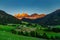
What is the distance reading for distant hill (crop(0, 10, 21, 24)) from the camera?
4.67 meters

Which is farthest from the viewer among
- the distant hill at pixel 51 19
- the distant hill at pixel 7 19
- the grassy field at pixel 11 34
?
the distant hill at pixel 51 19

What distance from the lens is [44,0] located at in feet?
16.0

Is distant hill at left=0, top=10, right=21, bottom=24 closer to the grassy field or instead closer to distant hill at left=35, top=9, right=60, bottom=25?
the grassy field

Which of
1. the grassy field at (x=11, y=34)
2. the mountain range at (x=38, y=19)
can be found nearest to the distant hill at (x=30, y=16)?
the mountain range at (x=38, y=19)

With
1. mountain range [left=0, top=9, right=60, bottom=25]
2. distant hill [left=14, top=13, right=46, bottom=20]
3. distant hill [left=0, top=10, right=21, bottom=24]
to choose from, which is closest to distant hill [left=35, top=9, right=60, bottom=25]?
mountain range [left=0, top=9, right=60, bottom=25]

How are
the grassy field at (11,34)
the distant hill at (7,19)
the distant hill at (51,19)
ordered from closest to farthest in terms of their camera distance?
the grassy field at (11,34) < the distant hill at (7,19) < the distant hill at (51,19)

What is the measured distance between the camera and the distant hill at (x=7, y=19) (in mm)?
4672

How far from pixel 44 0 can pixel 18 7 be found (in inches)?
31.8

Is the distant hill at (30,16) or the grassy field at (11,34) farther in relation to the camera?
the distant hill at (30,16)

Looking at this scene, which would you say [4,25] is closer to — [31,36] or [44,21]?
[31,36]

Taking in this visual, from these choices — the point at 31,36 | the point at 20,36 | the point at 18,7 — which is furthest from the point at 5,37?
the point at 18,7

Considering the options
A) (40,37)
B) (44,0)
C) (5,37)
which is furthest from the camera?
(44,0)

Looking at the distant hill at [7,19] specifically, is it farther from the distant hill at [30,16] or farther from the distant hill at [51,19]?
the distant hill at [51,19]

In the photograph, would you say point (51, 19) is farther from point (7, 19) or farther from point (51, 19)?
point (7, 19)
